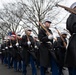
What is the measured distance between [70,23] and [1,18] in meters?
37.3

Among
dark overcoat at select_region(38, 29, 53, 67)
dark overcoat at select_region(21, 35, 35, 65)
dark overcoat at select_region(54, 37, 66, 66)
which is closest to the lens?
dark overcoat at select_region(38, 29, 53, 67)

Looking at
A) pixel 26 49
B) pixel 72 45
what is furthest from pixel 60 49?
pixel 72 45

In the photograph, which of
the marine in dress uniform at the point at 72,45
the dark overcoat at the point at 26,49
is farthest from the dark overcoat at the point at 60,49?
the marine in dress uniform at the point at 72,45

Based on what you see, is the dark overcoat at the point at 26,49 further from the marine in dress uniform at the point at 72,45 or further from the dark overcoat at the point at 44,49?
the marine in dress uniform at the point at 72,45

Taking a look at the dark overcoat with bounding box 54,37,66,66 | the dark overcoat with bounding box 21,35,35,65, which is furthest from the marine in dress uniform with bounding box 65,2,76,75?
the dark overcoat with bounding box 21,35,35,65

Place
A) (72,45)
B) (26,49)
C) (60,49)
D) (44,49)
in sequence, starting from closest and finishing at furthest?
(72,45) < (44,49) < (60,49) < (26,49)

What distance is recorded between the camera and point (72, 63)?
212 inches

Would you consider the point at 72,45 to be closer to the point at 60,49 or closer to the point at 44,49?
the point at 44,49

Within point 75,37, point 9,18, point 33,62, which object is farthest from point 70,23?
point 9,18

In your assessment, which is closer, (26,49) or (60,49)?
(60,49)

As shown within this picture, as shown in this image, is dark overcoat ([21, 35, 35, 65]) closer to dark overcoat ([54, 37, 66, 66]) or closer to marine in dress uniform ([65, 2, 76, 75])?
dark overcoat ([54, 37, 66, 66])

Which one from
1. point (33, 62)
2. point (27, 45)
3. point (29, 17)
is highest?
point (29, 17)

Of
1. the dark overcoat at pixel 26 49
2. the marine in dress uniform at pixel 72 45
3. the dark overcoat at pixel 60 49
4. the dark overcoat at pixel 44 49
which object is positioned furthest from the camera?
the dark overcoat at pixel 26 49

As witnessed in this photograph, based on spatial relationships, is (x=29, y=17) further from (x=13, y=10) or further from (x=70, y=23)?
(x=70, y=23)
